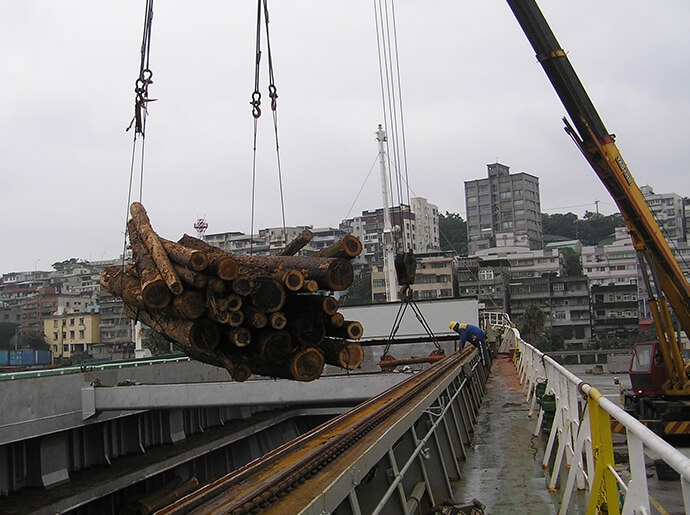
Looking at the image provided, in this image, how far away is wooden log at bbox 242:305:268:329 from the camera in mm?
5309

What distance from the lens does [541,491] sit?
5.79 metres

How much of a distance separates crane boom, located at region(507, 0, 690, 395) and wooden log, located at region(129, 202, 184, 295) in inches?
305

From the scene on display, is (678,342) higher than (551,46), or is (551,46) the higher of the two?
(551,46)

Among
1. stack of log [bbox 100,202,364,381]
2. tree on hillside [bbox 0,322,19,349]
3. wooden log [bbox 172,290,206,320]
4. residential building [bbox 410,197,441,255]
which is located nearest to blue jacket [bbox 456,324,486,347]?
stack of log [bbox 100,202,364,381]

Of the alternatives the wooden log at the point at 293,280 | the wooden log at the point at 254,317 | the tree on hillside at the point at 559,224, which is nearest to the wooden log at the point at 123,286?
the wooden log at the point at 254,317

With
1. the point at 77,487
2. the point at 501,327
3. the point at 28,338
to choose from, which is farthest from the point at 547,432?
the point at 28,338

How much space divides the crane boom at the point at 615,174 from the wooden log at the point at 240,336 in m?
8.42

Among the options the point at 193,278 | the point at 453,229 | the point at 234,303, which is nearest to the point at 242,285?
the point at 234,303

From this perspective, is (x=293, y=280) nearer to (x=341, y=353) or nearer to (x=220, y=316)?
(x=220, y=316)

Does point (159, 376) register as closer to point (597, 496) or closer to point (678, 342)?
point (678, 342)

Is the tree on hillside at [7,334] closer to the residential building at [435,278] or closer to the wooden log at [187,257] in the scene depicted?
the residential building at [435,278]

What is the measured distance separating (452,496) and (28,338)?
260ft

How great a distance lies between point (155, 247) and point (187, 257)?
27.7 inches

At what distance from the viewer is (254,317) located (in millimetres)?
5332
